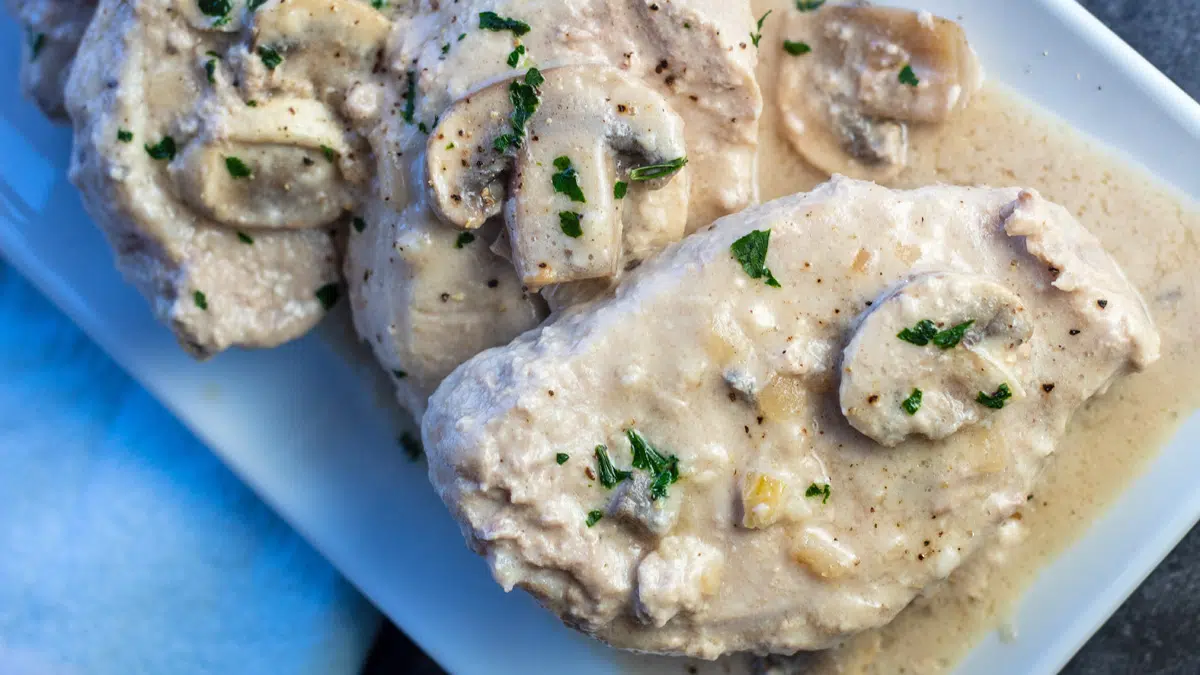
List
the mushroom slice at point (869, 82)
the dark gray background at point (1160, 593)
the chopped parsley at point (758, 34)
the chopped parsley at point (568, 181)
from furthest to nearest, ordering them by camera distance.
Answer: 1. the dark gray background at point (1160, 593)
2. the mushroom slice at point (869, 82)
3. the chopped parsley at point (758, 34)
4. the chopped parsley at point (568, 181)

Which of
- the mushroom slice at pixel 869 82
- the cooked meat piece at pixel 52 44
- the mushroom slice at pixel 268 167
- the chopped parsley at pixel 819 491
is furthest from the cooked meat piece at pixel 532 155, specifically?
the cooked meat piece at pixel 52 44

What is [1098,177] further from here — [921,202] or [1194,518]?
[1194,518]

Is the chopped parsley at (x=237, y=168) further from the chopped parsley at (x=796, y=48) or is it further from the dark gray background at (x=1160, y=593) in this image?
the dark gray background at (x=1160, y=593)

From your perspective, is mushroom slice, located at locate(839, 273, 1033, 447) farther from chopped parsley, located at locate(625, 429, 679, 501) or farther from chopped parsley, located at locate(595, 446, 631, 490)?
chopped parsley, located at locate(595, 446, 631, 490)

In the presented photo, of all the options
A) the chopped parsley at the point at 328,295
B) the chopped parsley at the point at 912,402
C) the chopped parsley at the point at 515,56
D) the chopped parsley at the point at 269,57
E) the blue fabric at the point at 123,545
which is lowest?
the blue fabric at the point at 123,545

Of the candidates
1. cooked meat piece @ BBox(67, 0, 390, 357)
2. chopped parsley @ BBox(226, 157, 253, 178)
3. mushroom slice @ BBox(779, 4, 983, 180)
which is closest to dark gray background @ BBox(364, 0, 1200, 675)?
mushroom slice @ BBox(779, 4, 983, 180)

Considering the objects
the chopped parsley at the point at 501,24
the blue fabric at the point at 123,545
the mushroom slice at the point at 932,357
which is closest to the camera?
the mushroom slice at the point at 932,357

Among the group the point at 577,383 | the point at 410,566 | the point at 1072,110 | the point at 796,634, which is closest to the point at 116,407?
the point at 410,566
